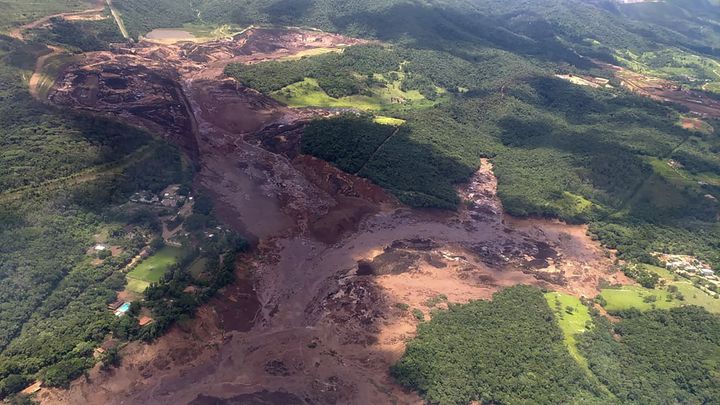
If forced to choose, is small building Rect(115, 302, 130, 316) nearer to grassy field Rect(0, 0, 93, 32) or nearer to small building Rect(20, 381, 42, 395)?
small building Rect(20, 381, 42, 395)

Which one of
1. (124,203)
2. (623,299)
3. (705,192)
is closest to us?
(623,299)

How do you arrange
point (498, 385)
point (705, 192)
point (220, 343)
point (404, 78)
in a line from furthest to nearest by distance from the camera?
point (404, 78)
point (705, 192)
point (220, 343)
point (498, 385)

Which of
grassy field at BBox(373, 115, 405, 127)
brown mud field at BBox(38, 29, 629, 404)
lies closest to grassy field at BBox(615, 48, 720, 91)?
brown mud field at BBox(38, 29, 629, 404)

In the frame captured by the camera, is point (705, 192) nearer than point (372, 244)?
No

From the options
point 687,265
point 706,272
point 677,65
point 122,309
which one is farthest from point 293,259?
point 677,65

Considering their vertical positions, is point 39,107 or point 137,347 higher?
point 39,107

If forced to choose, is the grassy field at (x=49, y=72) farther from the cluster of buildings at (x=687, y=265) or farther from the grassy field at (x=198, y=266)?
the cluster of buildings at (x=687, y=265)

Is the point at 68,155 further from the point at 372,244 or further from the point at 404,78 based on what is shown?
the point at 404,78

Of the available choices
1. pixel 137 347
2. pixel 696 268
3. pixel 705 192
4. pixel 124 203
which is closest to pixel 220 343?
pixel 137 347
